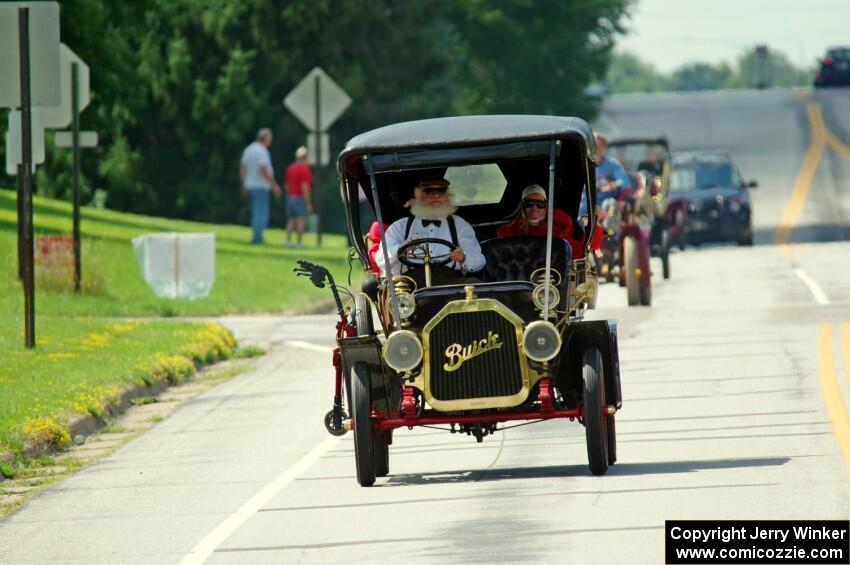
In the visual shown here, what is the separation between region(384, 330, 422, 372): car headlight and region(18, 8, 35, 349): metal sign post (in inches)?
322

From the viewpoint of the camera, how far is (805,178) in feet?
212

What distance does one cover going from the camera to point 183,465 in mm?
14172

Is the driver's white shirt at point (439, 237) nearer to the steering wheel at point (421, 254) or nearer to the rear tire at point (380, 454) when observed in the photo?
the steering wheel at point (421, 254)

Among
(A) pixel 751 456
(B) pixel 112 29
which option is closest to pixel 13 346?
(A) pixel 751 456

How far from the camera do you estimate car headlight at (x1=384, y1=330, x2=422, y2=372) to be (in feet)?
40.3

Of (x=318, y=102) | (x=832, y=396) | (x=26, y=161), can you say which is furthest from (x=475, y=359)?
(x=318, y=102)

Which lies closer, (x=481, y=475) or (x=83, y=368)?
(x=481, y=475)

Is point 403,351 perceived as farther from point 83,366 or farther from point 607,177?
point 607,177

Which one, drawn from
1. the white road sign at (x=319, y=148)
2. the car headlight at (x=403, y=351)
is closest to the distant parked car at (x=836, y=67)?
the white road sign at (x=319, y=148)

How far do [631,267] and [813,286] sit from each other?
15.1ft

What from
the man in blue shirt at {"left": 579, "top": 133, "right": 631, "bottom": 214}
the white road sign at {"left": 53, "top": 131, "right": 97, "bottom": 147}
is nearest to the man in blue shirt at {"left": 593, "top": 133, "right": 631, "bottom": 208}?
the man in blue shirt at {"left": 579, "top": 133, "right": 631, "bottom": 214}

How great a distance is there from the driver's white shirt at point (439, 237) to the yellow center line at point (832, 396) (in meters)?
2.53

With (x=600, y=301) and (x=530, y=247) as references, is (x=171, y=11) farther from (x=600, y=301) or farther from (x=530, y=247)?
(x=530, y=247)

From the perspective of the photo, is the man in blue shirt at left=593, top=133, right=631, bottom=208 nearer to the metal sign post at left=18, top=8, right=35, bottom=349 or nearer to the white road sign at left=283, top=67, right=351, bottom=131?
the metal sign post at left=18, top=8, right=35, bottom=349
